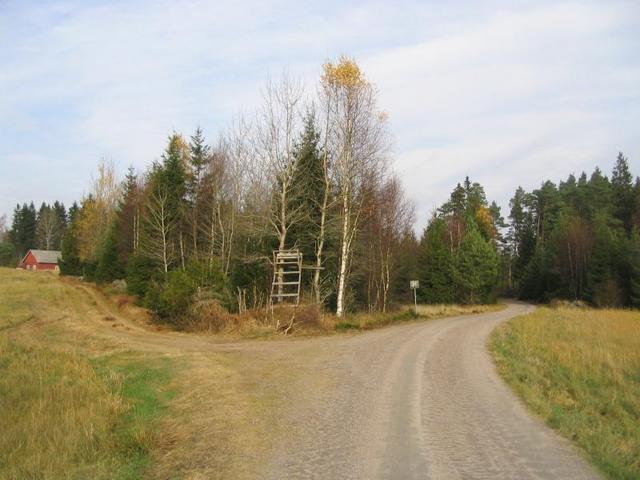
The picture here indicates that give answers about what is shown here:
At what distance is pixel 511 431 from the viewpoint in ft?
24.5

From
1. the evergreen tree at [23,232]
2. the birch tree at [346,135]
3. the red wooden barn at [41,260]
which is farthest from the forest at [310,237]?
the evergreen tree at [23,232]

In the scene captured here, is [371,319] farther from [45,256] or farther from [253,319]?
[45,256]

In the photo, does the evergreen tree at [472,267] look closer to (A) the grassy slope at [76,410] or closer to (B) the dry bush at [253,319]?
(B) the dry bush at [253,319]

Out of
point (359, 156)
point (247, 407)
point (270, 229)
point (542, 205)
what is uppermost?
point (542, 205)

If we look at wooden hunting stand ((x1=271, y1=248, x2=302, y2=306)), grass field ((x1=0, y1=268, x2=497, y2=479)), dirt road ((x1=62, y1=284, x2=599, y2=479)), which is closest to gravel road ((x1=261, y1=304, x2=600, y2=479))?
dirt road ((x1=62, y1=284, x2=599, y2=479))

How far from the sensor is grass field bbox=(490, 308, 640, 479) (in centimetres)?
716

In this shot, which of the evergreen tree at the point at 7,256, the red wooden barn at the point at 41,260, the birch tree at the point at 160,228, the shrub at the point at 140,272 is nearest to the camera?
the birch tree at the point at 160,228

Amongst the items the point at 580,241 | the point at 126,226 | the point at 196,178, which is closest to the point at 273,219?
the point at 196,178

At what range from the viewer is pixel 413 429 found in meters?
7.45

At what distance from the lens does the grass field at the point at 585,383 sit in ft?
23.5

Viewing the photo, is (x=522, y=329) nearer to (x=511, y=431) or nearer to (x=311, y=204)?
(x=311, y=204)

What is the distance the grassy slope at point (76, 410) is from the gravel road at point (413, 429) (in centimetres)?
212

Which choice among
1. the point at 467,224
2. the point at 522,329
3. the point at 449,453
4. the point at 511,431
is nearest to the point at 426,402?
the point at 511,431

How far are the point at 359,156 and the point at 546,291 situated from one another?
56061 mm
